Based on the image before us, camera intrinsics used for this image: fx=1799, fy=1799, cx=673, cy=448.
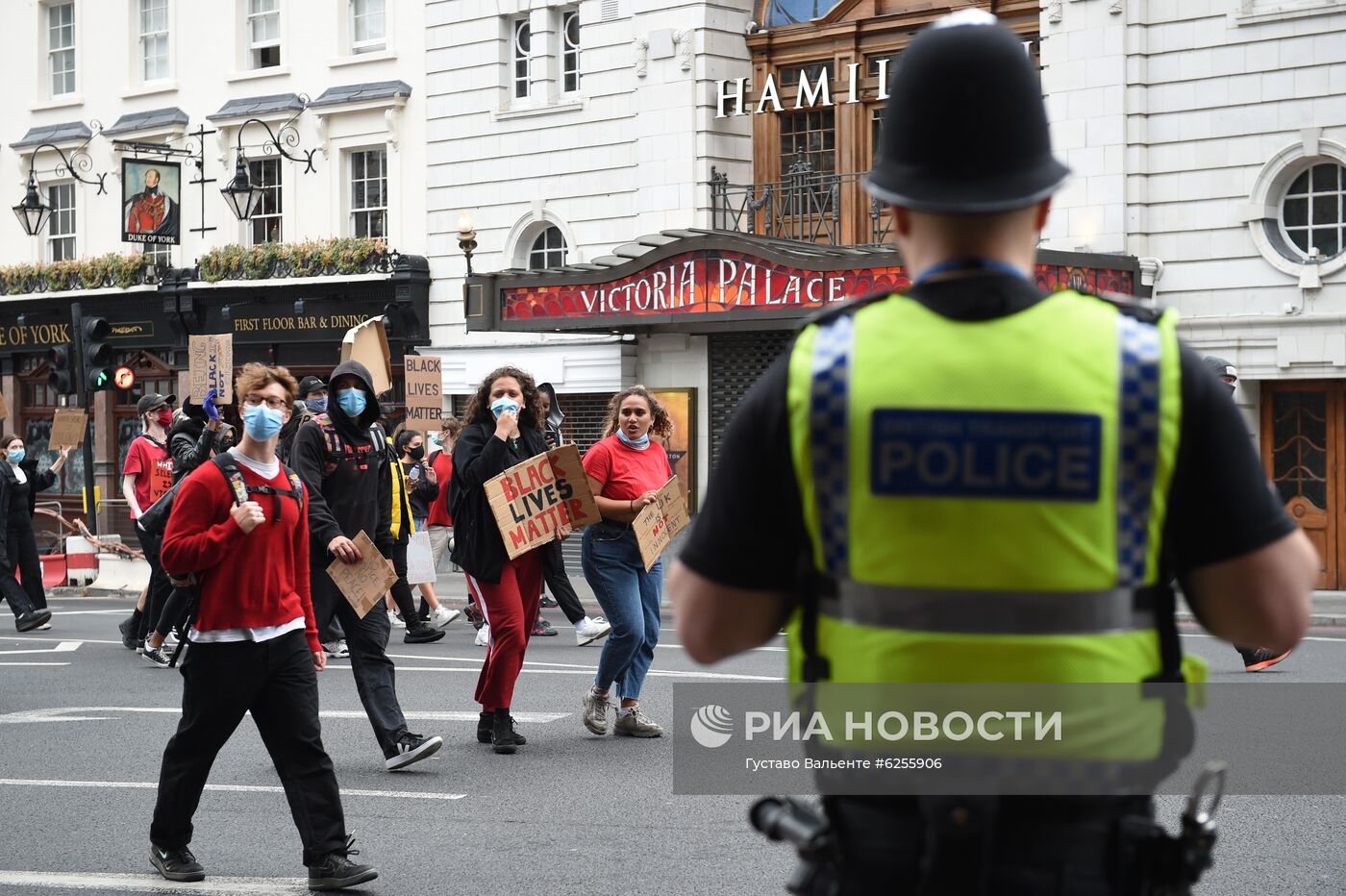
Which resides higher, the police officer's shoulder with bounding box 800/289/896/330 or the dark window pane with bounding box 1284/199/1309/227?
the dark window pane with bounding box 1284/199/1309/227

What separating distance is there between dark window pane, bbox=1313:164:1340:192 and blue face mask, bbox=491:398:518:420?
12.8 m

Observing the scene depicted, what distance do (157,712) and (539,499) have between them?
3.22m

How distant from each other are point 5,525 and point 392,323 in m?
11.5

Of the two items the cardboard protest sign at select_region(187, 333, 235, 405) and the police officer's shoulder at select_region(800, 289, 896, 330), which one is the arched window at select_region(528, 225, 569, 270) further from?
the police officer's shoulder at select_region(800, 289, 896, 330)

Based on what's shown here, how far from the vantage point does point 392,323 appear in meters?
27.2

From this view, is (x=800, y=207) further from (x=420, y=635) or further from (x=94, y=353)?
(x=420, y=635)

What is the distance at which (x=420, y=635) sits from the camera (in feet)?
49.4

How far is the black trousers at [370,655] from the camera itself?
836 cm

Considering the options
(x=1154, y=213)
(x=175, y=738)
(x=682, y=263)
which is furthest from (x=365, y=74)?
(x=175, y=738)

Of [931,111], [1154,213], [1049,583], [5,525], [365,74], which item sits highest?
[365,74]

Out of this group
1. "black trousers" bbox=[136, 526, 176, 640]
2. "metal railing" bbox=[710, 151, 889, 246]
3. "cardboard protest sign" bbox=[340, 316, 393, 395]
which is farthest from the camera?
"metal railing" bbox=[710, 151, 889, 246]

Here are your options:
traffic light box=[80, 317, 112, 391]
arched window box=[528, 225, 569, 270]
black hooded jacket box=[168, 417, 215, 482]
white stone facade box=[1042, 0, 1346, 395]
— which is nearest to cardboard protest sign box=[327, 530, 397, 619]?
black hooded jacket box=[168, 417, 215, 482]

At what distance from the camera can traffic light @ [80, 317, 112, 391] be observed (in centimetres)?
2208

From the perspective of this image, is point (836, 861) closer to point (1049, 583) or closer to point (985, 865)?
point (985, 865)
